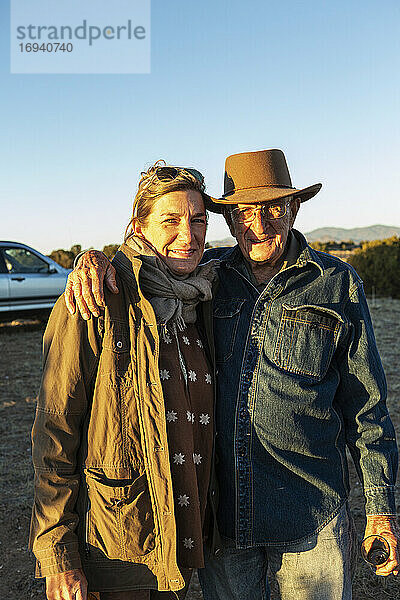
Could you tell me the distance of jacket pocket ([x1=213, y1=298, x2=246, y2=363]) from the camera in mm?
2102

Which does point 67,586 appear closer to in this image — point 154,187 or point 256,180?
point 154,187

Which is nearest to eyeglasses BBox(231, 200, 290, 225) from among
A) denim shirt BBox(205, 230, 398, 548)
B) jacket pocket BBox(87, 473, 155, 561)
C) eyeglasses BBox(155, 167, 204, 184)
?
denim shirt BBox(205, 230, 398, 548)

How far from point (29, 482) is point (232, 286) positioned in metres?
3.20

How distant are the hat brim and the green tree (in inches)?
610

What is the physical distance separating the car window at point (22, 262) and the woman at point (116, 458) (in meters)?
9.45

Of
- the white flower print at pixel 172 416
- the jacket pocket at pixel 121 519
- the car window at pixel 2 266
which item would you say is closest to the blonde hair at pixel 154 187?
the white flower print at pixel 172 416

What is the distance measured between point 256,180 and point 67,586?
154 cm

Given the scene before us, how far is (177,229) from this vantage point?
1.98m

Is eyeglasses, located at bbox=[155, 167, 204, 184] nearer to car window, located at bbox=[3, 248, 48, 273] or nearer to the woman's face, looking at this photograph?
the woman's face

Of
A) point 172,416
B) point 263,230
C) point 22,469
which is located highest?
point 263,230

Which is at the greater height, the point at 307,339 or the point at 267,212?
the point at 267,212

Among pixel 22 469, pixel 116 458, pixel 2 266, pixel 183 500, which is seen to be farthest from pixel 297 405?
pixel 2 266

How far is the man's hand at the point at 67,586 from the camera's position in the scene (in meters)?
1.73

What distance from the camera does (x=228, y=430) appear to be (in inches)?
79.0
